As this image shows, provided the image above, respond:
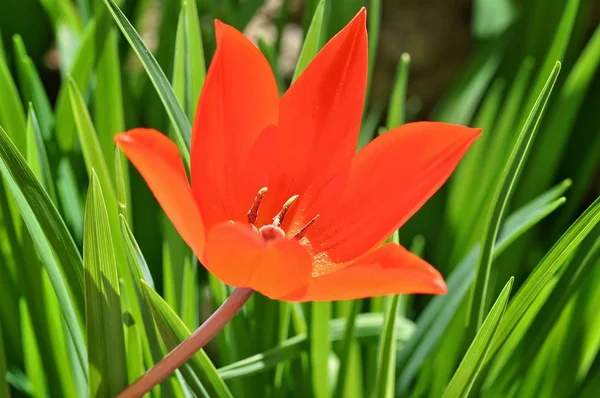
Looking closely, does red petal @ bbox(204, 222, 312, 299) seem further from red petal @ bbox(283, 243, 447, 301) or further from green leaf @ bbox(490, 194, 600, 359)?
green leaf @ bbox(490, 194, 600, 359)

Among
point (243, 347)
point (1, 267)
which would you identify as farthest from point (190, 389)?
point (1, 267)

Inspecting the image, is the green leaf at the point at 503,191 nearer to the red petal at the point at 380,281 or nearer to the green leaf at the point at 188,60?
the red petal at the point at 380,281

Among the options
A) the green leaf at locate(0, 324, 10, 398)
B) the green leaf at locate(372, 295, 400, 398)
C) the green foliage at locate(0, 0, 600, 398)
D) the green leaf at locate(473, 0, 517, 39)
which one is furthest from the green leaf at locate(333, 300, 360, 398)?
the green leaf at locate(473, 0, 517, 39)

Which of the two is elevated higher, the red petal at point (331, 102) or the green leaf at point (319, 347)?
the red petal at point (331, 102)

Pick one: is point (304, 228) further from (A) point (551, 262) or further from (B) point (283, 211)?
(A) point (551, 262)

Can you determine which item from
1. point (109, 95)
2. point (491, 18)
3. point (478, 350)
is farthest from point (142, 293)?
point (491, 18)

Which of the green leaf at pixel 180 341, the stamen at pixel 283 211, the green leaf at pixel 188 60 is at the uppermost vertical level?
the green leaf at pixel 188 60

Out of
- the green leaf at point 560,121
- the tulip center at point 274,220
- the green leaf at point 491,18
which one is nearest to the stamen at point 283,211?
the tulip center at point 274,220
